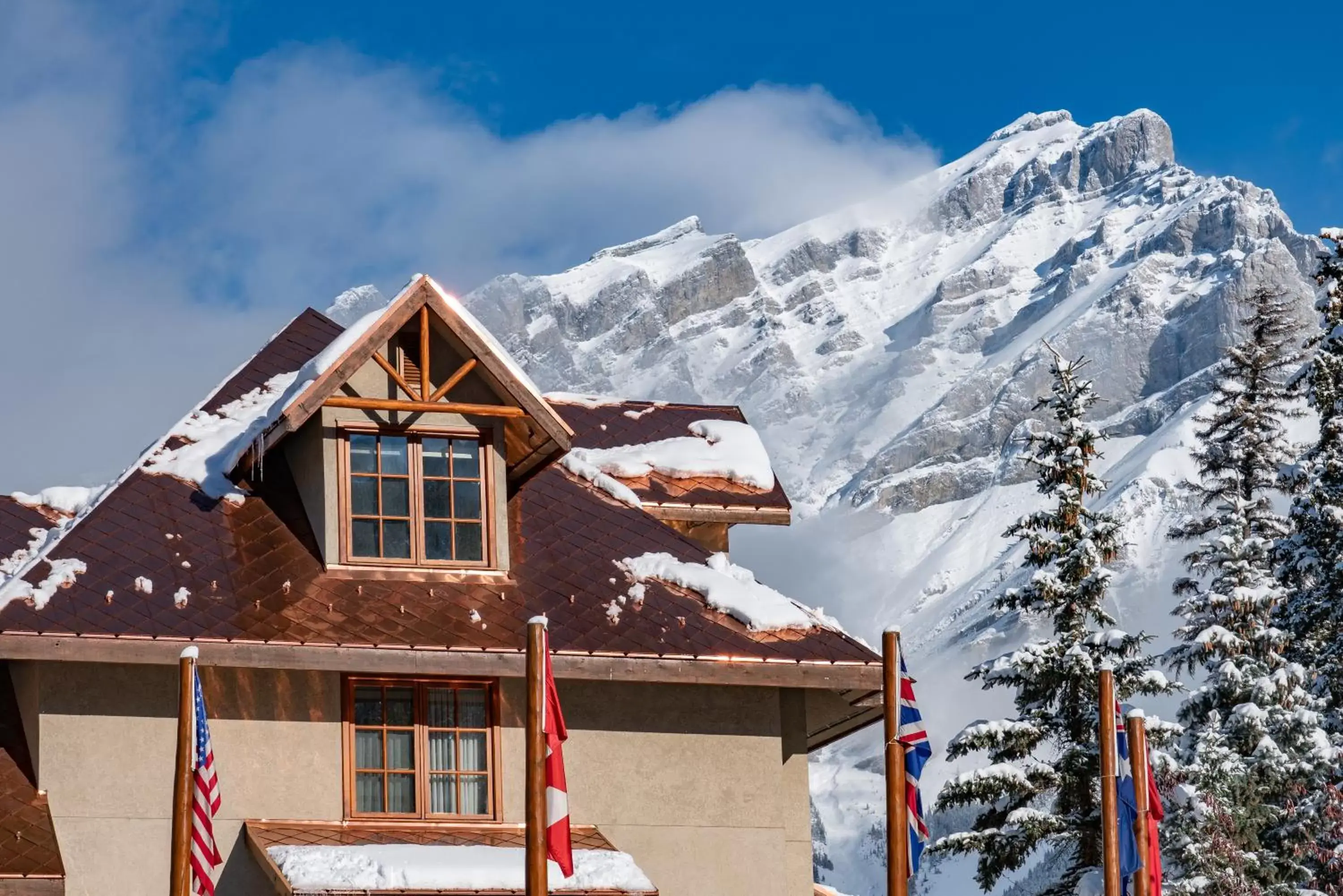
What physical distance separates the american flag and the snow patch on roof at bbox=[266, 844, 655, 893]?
2.81ft

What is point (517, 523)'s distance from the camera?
19766 mm

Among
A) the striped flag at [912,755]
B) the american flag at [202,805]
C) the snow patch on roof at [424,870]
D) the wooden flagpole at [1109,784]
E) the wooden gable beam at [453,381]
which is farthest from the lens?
the wooden flagpole at [1109,784]

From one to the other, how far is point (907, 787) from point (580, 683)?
9.73 ft

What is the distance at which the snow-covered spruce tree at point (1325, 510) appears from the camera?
3659 cm

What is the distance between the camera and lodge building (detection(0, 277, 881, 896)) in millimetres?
16922

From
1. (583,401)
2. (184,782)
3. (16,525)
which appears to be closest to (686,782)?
(184,782)

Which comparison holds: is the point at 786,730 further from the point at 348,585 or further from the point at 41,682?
the point at 41,682

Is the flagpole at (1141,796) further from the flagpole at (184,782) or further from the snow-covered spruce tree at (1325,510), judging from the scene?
the snow-covered spruce tree at (1325,510)

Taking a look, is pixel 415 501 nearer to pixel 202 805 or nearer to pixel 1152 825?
pixel 202 805

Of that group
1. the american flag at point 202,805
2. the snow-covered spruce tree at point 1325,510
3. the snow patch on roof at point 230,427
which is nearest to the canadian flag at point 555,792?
the american flag at point 202,805

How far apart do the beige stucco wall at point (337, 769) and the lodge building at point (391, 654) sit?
23mm

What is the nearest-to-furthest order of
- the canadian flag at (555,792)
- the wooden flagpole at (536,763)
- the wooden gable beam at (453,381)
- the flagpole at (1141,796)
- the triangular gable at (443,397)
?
the wooden flagpole at (536,763) → the canadian flag at (555,792) → the triangular gable at (443,397) → the wooden gable beam at (453,381) → the flagpole at (1141,796)

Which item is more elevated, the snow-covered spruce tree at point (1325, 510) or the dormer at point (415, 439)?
the snow-covered spruce tree at point (1325, 510)

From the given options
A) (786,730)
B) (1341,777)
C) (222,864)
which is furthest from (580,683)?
(1341,777)
